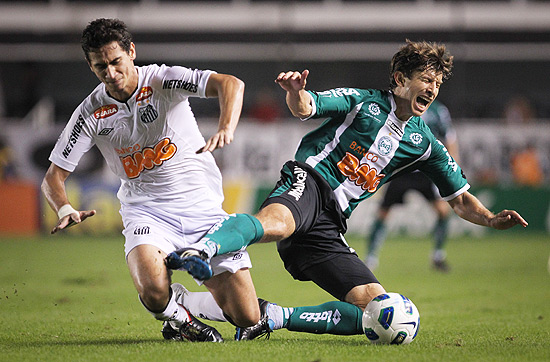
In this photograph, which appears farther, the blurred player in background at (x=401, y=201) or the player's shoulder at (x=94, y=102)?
the blurred player in background at (x=401, y=201)

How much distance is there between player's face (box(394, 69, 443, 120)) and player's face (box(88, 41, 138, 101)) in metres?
1.95

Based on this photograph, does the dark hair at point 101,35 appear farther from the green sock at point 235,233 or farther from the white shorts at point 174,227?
the green sock at point 235,233

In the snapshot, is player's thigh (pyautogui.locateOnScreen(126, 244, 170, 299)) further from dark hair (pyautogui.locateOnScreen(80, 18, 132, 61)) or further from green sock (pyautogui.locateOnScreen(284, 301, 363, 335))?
dark hair (pyautogui.locateOnScreen(80, 18, 132, 61))

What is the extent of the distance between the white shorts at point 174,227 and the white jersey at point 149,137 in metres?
0.09

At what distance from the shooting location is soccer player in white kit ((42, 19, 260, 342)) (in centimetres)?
490

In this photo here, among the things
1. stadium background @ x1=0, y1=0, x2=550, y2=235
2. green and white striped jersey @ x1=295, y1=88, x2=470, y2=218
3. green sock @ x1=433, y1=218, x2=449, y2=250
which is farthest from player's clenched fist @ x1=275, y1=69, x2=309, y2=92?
stadium background @ x1=0, y1=0, x2=550, y2=235

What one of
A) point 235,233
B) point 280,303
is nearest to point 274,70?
point 280,303

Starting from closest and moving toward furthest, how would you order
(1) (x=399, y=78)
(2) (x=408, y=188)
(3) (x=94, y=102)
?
(3) (x=94, y=102), (1) (x=399, y=78), (2) (x=408, y=188)

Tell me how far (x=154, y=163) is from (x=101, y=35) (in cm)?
97

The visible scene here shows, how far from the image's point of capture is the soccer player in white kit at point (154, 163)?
16.1ft

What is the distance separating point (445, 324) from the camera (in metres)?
6.07

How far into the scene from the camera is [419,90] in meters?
5.34

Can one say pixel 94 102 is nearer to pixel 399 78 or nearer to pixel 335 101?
pixel 335 101

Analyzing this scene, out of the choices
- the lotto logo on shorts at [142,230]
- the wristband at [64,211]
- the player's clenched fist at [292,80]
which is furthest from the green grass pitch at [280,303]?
the player's clenched fist at [292,80]
